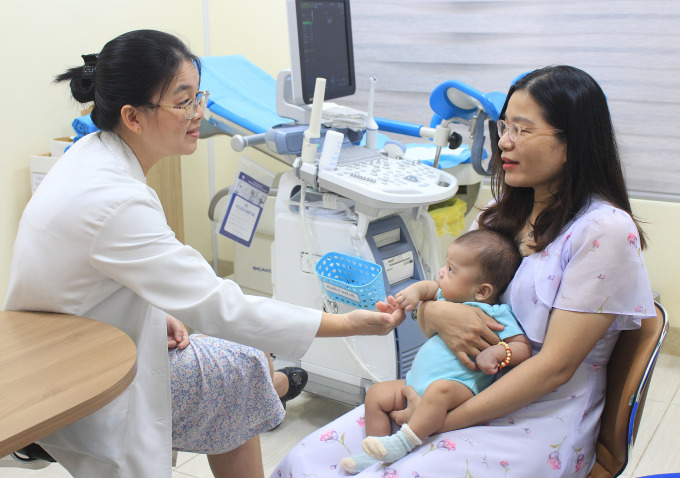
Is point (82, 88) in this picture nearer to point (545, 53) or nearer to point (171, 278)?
point (171, 278)

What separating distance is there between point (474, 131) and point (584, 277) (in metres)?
1.15

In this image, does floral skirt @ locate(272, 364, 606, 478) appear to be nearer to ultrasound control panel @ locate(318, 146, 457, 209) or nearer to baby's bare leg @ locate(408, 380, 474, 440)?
baby's bare leg @ locate(408, 380, 474, 440)

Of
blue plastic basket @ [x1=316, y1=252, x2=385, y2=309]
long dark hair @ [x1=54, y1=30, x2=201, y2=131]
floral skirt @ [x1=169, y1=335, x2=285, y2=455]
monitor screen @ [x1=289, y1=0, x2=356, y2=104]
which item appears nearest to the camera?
long dark hair @ [x1=54, y1=30, x2=201, y2=131]

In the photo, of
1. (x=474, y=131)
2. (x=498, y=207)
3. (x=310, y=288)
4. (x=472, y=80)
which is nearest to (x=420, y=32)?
(x=472, y=80)

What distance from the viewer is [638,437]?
8.00ft

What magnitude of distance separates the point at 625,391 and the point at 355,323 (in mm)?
542

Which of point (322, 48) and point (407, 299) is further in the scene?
point (322, 48)

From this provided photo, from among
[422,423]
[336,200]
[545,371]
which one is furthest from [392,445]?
[336,200]

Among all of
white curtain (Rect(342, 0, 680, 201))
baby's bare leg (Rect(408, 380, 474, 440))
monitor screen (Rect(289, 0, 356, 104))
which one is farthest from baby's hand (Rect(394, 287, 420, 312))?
white curtain (Rect(342, 0, 680, 201))

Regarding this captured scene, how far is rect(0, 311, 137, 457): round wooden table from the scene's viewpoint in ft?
3.04

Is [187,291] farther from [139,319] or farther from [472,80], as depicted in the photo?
[472,80]

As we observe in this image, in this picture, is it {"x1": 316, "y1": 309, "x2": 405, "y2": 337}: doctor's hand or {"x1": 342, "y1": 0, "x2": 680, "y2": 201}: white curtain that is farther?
{"x1": 342, "y1": 0, "x2": 680, "y2": 201}: white curtain

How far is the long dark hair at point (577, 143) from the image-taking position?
1.30 meters

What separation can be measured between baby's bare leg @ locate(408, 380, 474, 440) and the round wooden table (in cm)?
52
